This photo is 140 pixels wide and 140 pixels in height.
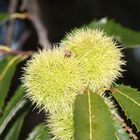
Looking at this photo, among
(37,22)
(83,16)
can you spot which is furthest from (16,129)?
(83,16)

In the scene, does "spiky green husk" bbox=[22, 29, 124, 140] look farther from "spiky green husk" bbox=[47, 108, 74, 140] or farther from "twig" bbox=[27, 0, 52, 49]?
"twig" bbox=[27, 0, 52, 49]

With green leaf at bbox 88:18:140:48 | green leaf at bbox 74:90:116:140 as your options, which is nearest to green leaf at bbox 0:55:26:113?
green leaf at bbox 88:18:140:48

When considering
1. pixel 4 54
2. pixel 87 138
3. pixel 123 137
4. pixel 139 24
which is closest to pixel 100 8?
pixel 139 24

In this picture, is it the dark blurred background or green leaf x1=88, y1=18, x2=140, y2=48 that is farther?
the dark blurred background

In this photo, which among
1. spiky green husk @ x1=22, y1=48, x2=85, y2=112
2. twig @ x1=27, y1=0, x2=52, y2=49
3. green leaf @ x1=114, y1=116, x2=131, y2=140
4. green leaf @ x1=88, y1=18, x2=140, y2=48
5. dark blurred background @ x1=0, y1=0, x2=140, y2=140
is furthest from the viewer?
dark blurred background @ x1=0, y1=0, x2=140, y2=140

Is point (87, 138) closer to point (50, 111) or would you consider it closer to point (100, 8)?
point (50, 111)

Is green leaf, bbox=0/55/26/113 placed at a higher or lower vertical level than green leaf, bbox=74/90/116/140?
higher
